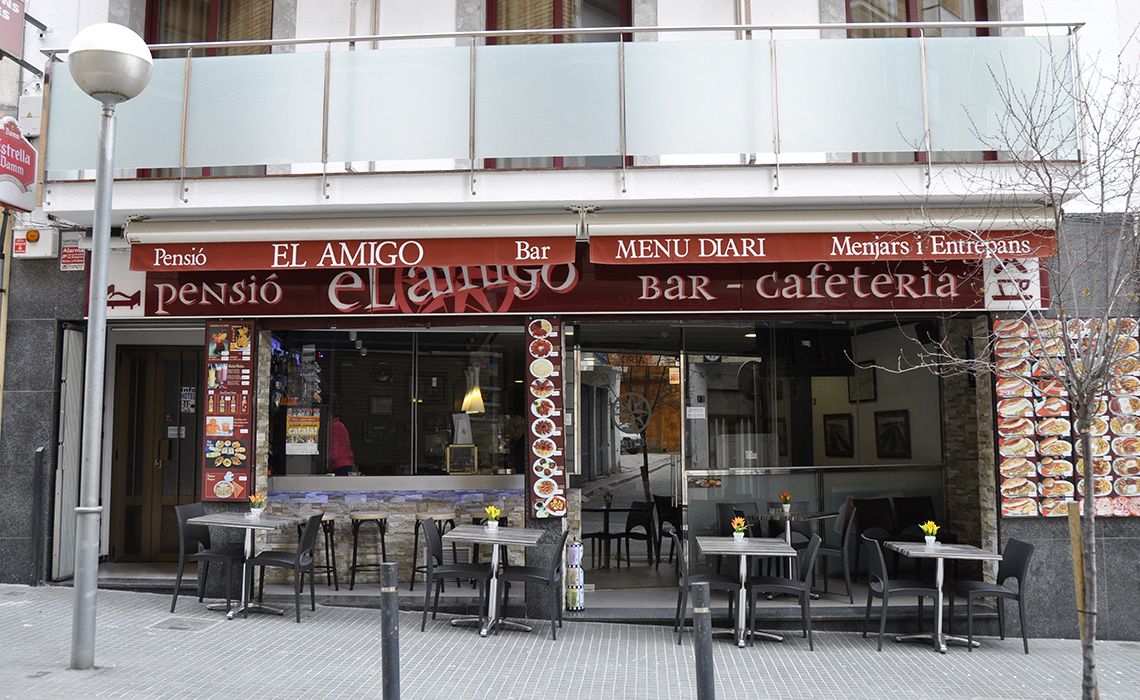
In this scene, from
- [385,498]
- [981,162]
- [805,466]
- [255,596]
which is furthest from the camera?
[805,466]

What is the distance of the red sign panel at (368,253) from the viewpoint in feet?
29.2

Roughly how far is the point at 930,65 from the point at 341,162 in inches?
231

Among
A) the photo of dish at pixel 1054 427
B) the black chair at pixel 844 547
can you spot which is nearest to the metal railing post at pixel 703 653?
the black chair at pixel 844 547

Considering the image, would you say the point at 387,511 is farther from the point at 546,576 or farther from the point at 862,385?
the point at 862,385

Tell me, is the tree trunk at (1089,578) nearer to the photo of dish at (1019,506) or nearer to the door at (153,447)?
the photo of dish at (1019,506)

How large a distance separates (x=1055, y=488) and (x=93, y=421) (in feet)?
28.9

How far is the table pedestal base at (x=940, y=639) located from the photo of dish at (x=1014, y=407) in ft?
7.53

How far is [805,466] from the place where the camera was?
1162 centimetres

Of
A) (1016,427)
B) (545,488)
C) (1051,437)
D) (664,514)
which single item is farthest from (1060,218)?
(664,514)

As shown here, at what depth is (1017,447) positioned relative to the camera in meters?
9.05

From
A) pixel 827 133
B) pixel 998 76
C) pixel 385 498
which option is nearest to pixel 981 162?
pixel 998 76

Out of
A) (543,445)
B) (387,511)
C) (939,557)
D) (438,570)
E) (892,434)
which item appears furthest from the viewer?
(892,434)

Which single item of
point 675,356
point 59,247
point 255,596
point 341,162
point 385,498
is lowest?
point 255,596

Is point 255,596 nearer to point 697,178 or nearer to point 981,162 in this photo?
point 697,178
